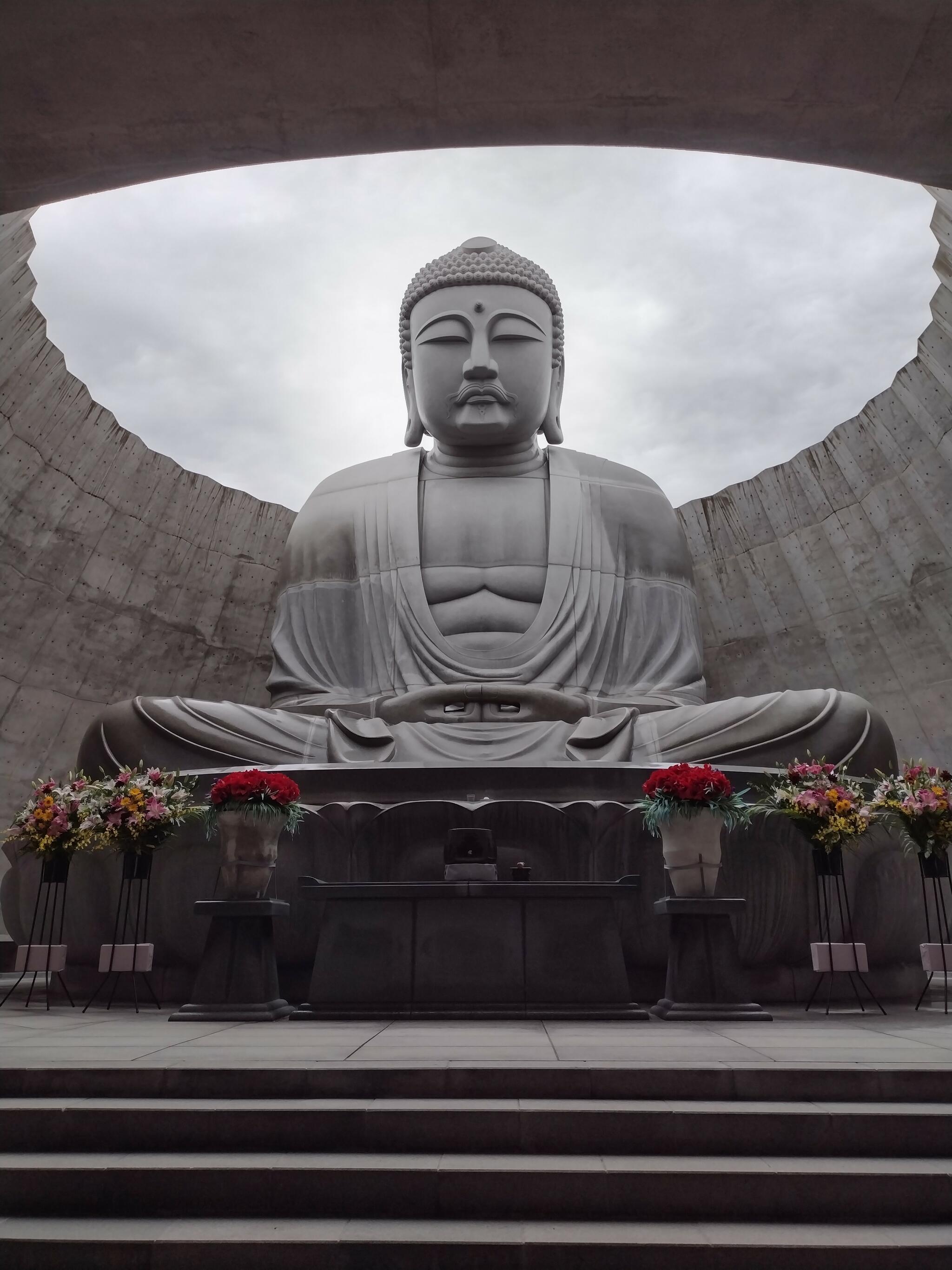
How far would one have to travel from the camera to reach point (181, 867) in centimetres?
475

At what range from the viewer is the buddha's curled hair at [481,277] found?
785 centimetres

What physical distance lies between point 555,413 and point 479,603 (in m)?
1.94

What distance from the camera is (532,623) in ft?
23.1

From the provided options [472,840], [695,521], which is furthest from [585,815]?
[695,521]

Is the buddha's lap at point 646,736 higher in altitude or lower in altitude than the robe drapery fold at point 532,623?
lower

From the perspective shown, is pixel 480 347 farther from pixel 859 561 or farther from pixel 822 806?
pixel 822 806

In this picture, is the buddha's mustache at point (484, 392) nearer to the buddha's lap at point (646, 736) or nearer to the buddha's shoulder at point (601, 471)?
the buddha's shoulder at point (601, 471)

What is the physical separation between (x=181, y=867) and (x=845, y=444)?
5.64 metres

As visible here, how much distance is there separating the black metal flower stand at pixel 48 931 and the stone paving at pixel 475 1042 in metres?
0.36

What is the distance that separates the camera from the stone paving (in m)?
2.57
